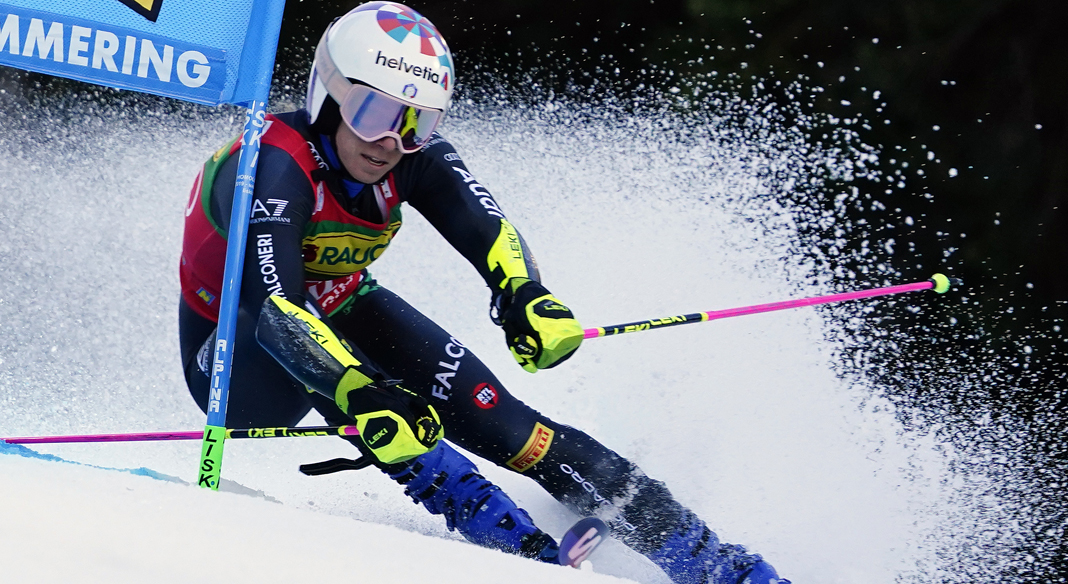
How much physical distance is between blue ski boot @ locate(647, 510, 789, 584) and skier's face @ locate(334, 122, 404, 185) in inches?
43.4

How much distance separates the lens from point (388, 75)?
2.22 meters

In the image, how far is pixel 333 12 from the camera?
7141mm

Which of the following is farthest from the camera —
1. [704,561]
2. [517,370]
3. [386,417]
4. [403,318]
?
[517,370]

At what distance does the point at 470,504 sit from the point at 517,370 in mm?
1696

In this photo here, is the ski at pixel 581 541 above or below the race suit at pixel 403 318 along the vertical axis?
below

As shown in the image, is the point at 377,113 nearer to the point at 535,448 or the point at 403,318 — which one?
the point at 403,318

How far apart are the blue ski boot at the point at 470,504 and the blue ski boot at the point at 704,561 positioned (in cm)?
29

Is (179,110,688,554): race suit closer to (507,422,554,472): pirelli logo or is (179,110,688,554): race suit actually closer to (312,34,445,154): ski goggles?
(507,422,554,472): pirelli logo

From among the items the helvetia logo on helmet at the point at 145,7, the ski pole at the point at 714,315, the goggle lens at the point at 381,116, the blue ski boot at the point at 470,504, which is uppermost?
the helvetia logo on helmet at the point at 145,7

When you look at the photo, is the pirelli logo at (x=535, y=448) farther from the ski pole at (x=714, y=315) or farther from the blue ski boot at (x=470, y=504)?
the ski pole at (x=714, y=315)

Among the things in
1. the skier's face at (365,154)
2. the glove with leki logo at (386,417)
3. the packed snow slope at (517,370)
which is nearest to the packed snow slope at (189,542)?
the packed snow slope at (517,370)

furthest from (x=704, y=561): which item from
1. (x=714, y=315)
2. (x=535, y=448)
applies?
(x=714, y=315)

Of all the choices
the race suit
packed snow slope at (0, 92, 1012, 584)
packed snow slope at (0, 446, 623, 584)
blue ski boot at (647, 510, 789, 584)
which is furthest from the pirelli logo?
packed snow slope at (0, 446, 623, 584)

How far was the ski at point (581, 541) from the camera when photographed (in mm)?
2299
